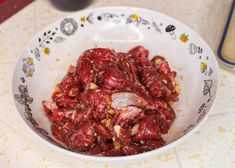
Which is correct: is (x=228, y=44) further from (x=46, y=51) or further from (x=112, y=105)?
(x=46, y=51)

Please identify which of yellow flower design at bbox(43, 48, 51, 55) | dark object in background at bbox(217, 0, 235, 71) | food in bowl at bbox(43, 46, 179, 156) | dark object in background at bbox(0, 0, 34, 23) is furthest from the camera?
dark object in background at bbox(0, 0, 34, 23)

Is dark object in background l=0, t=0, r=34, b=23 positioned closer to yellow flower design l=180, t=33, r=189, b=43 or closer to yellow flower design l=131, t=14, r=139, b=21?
yellow flower design l=131, t=14, r=139, b=21

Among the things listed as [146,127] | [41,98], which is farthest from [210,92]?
[41,98]

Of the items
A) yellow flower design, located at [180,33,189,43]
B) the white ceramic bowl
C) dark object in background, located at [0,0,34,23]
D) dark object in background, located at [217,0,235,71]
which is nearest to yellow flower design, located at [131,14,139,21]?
the white ceramic bowl

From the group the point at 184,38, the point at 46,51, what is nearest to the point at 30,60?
the point at 46,51

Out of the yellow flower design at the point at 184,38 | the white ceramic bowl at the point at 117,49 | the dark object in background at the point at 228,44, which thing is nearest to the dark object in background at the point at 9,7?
the white ceramic bowl at the point at 117,49

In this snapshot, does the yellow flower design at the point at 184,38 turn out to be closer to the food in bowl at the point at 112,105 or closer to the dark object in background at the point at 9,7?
the food in bowl at the point at 112,105
